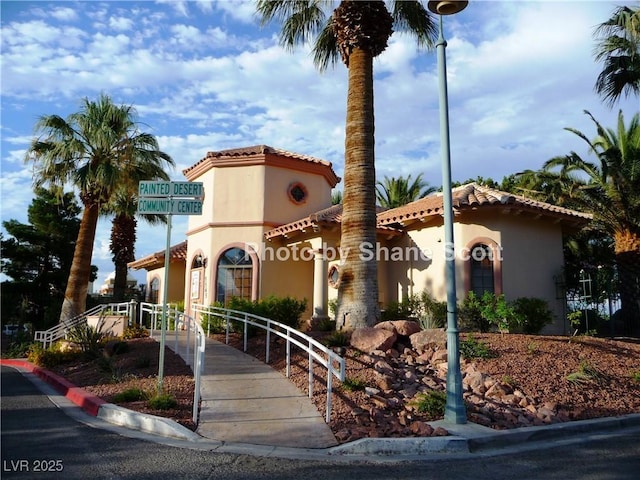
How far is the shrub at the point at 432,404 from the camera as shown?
789 centimetres

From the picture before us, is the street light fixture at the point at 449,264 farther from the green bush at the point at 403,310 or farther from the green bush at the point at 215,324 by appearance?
the green bush at the point at 215,324

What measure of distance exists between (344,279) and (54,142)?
12.2 m

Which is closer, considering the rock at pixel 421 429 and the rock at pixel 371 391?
the rock at pixel 421 429

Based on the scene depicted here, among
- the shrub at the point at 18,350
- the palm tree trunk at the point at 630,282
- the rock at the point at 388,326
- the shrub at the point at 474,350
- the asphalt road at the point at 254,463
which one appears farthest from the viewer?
the shrub at the point at 18,350

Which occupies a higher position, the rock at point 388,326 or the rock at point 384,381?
the rock at point 388,326

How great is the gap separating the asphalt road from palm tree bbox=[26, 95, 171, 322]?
38.3 feet

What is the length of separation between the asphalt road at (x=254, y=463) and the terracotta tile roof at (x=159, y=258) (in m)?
15.7

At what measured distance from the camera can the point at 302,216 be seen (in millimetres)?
19672

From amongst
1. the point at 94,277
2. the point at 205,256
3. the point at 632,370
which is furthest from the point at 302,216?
the point at 94,277

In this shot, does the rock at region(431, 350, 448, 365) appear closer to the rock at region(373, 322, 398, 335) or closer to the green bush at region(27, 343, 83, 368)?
the rock at region(373, 322, 398, 335)

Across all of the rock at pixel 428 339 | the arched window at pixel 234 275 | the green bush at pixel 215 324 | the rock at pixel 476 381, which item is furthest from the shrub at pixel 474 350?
the arched window at pixel 234 275

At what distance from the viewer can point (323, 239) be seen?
16.9 meters

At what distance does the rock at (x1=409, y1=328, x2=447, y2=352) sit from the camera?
33.9 feet

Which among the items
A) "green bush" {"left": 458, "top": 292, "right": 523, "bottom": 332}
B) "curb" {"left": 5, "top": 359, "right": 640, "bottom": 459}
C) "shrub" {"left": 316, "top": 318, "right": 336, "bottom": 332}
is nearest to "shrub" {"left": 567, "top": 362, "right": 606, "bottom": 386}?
"curb" {"left": 5, "top": 359, "right": 640, "bottom": 459}
